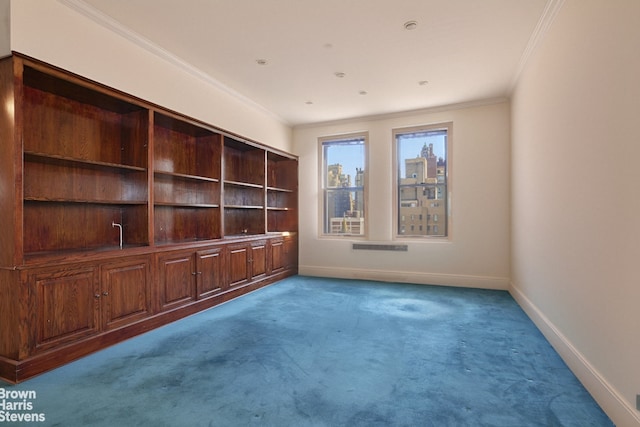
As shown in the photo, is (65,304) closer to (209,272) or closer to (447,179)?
(209,272)

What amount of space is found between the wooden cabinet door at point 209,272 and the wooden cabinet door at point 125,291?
70 cm

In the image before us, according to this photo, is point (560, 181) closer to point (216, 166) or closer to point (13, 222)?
point (216, 166)

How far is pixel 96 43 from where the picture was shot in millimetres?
3041

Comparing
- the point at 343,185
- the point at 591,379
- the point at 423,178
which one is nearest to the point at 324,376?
the point at 591,379

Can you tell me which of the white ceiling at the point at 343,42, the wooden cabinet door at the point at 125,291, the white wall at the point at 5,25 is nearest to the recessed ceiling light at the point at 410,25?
the white ceiling at the point at 343,42

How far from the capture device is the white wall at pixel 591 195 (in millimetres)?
1746

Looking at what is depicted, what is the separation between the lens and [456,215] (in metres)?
5.36

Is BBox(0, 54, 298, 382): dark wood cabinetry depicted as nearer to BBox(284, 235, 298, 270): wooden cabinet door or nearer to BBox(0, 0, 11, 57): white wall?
BBox(0, 0, 11, 57): white wall

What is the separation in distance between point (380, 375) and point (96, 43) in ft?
12.5

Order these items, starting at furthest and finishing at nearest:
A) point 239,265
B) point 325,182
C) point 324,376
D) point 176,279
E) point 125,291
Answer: point 325,182 → point 239,265 → point 176,279 → point 125,291 → point 324,376

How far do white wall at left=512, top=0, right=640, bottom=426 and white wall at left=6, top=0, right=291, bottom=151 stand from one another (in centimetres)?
388

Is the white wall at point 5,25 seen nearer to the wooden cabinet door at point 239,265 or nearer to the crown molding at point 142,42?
the crown molding at point 142,42

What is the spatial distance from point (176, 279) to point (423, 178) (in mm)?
4200

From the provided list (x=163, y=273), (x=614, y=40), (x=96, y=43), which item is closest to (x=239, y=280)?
(x=163, y=273)
